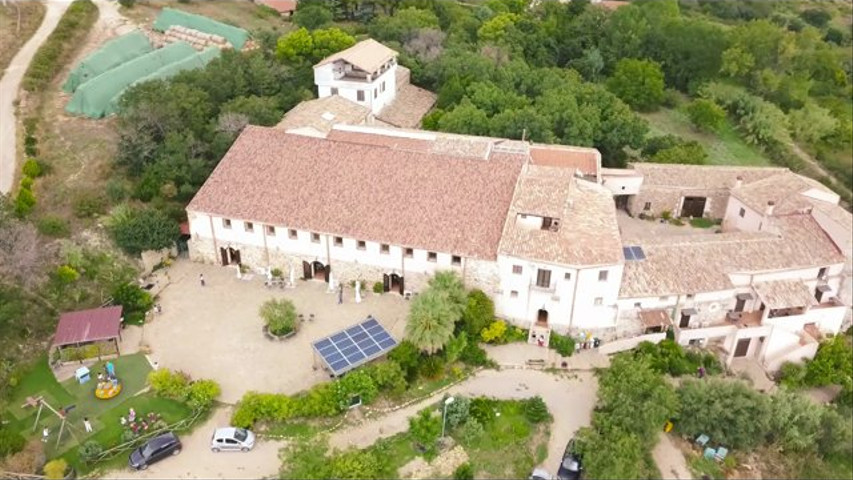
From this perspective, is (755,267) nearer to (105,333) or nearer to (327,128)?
(327,128)

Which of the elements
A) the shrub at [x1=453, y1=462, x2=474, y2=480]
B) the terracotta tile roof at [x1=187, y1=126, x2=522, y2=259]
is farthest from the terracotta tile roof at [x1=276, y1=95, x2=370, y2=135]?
the shrub at [x1=453, y1=462, x2=474, y2=480]

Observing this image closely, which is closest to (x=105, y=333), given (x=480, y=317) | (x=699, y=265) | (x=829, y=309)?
(x=480, y=317)

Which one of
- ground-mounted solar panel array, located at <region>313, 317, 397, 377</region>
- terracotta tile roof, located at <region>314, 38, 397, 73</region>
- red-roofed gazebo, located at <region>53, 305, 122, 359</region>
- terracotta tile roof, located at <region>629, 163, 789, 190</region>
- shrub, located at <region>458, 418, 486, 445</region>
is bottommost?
shrub, located at <region>458, 418, 486, 445</region>

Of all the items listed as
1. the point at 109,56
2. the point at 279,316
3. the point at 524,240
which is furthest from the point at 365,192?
the point at 109,56

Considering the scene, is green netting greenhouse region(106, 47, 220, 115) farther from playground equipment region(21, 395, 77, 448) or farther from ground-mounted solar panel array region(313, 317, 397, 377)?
ground-mounted solar panel array region(313, 317, 397, 377)

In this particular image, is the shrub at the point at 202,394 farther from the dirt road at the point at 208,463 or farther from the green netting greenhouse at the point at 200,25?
the green netting greenhouse at the point at 200,25
